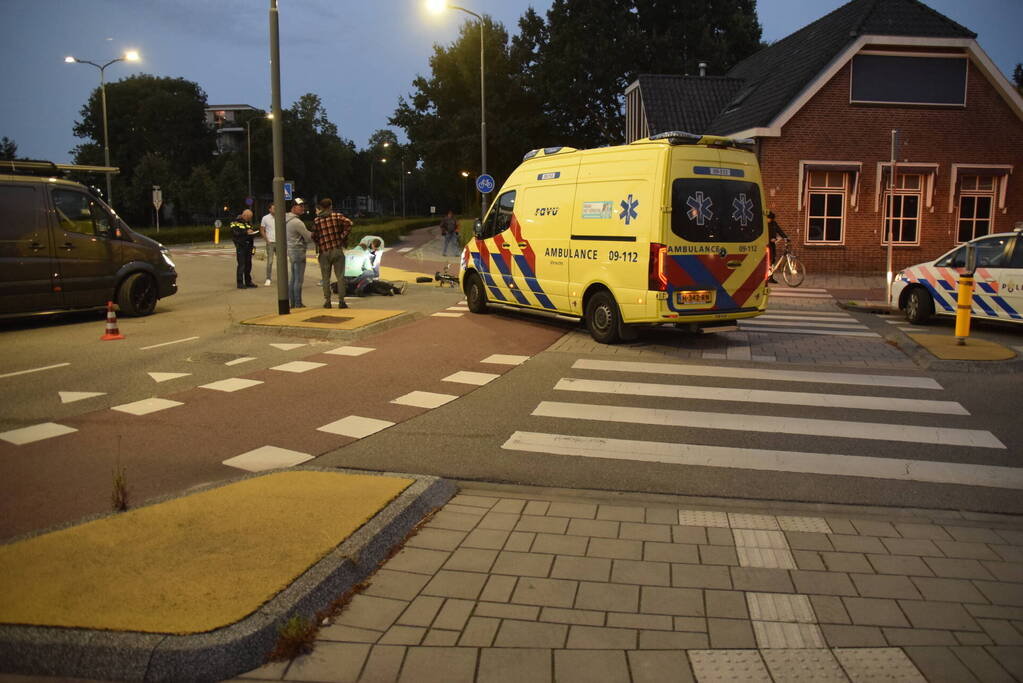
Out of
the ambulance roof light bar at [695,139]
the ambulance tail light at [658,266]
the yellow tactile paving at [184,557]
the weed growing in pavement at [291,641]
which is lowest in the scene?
the weed growing in pavement at [291,641]

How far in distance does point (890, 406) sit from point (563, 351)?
4.33m

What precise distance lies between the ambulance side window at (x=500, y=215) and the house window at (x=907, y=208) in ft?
50.0

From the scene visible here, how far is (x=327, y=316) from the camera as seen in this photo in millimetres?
13266

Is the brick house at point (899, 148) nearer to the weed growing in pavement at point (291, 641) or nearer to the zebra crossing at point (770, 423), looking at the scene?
the zebra crossing at point (770, 423)

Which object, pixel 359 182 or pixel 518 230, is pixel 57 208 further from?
pixel 359 182

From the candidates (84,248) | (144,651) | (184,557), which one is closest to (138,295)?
(84,248)

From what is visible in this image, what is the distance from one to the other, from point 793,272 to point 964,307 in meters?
10.9

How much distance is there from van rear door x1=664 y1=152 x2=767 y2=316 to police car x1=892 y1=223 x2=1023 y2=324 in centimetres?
318

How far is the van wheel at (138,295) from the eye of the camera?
14102mm

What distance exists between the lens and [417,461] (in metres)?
6.23

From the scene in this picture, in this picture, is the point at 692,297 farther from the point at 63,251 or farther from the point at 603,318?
the point at 63,251

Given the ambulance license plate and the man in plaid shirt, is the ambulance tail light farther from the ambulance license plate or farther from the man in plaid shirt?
the man in plaid shirt

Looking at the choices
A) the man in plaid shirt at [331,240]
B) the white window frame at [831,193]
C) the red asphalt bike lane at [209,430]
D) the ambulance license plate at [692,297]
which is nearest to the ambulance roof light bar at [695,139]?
the ambulance license plate at [692,297]

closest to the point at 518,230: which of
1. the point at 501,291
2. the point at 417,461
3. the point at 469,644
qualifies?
the point at 501,291
